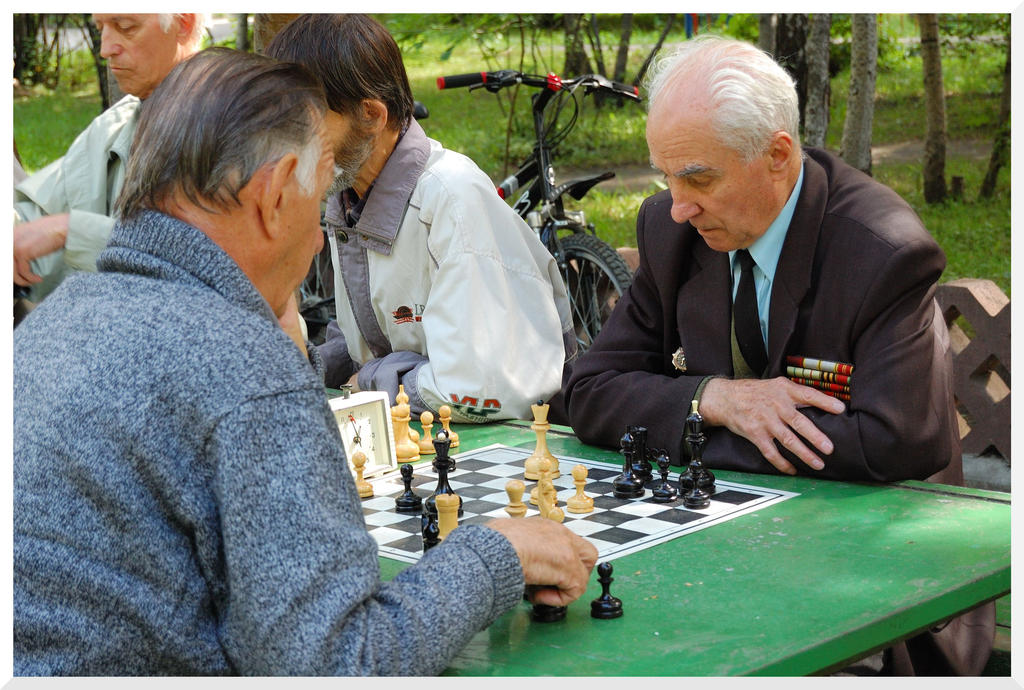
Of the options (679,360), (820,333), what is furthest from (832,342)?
(679,360)

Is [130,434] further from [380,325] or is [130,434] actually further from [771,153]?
[380,325]

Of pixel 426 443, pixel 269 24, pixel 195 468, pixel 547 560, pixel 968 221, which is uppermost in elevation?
pixel 269 24

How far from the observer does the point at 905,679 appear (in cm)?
217

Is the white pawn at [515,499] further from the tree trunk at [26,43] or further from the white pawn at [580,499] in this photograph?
the tree trunk at [26,43]

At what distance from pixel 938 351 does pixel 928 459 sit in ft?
1.01

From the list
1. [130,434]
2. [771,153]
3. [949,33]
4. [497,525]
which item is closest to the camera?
[130,434]

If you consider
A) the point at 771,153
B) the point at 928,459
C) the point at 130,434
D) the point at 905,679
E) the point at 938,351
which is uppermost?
the point at 771,153

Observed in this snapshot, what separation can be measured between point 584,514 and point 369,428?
69cm

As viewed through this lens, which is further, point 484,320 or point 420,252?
point 420,252

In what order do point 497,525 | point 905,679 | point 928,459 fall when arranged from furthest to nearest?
1. point 928,459
2. point 905,679
3. point 497,525

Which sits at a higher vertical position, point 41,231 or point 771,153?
point 771,153

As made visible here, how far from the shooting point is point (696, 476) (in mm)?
2691

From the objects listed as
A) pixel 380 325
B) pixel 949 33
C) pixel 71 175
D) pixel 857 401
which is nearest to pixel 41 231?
pixel 71 175

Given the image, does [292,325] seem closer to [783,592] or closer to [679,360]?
[679,360]
